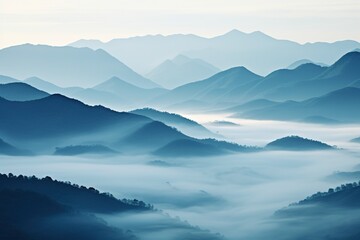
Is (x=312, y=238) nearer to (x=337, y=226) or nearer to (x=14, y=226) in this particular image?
(x=337, y=226)

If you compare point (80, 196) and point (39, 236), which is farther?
point (80, 196)

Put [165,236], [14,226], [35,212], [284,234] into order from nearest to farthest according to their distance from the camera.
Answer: [14,226]
[35,212]
[165,236]
[284,234]

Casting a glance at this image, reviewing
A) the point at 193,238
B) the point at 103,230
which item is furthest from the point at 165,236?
the point at 103,230

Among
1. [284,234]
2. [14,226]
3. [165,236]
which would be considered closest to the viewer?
[14,226]

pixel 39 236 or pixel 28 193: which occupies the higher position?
pixel 28 193

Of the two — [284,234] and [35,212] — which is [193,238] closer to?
[284,234]

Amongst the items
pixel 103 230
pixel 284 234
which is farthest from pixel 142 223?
pixel 284 234
